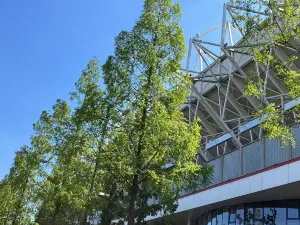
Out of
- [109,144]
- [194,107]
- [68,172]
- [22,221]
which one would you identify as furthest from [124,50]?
[194,107]

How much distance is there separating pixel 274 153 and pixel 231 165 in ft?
8.85

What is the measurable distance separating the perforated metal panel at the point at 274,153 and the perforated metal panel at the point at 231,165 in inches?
77.5

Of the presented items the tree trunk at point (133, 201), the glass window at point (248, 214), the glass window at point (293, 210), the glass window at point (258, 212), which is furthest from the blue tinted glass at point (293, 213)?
the tree trunk at point (133, 201)

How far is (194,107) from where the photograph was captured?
2955cm

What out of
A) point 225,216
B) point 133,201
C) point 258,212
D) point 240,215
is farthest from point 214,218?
point 133,201

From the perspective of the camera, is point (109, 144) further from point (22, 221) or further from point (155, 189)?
point (22, 221)

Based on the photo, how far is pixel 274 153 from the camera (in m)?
15.3

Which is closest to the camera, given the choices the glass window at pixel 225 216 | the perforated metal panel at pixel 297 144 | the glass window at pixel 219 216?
the perforated metal panel at pixel 297 144

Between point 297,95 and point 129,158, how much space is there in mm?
4945

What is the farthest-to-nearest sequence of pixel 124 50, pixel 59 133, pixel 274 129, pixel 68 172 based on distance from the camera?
pixel 59 133 → pixel 68 172 → pixel 124 50 → pixel 274 129

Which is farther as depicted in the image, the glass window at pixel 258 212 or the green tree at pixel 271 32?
the glass window at pixel 258 212

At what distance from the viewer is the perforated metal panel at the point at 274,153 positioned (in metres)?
14.9

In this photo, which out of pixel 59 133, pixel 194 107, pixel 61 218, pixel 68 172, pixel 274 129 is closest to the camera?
pixel 274 129

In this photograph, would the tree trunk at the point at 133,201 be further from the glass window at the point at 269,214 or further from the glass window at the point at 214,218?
the glass window at the point at 214,218
